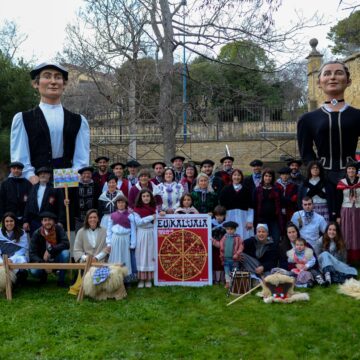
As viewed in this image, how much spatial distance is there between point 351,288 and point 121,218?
289 cm

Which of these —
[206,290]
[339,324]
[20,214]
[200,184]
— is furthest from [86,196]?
[339,324]

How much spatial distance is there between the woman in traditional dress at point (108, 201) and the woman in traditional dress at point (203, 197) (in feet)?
3.41

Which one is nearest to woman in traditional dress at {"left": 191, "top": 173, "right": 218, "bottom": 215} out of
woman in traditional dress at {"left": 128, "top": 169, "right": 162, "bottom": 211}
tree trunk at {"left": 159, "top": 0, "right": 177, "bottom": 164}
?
woman in traditional dress at {"left": 128, "top": 169, "right": 162, "bottom": 211}

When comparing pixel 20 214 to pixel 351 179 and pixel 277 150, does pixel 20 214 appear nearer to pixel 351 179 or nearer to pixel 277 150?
pixel 351 179

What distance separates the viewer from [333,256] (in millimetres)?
6602

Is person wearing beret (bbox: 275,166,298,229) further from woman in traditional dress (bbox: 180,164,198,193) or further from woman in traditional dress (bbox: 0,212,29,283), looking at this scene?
woman in traditional dress (bbox: 0,212,29,283)

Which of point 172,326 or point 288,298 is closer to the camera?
point 172,326

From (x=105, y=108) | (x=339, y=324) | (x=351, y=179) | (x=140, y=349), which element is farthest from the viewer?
(x=105, y=108)

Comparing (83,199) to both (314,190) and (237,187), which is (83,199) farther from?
(314,190)

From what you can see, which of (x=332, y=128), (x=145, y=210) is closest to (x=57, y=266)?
(x=145, y=210)

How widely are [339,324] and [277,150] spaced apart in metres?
18.2

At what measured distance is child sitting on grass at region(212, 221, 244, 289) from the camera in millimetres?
6445

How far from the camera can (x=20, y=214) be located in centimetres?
724

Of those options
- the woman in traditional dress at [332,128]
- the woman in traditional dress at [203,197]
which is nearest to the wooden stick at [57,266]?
the woman in traditional dress at [203,197]
